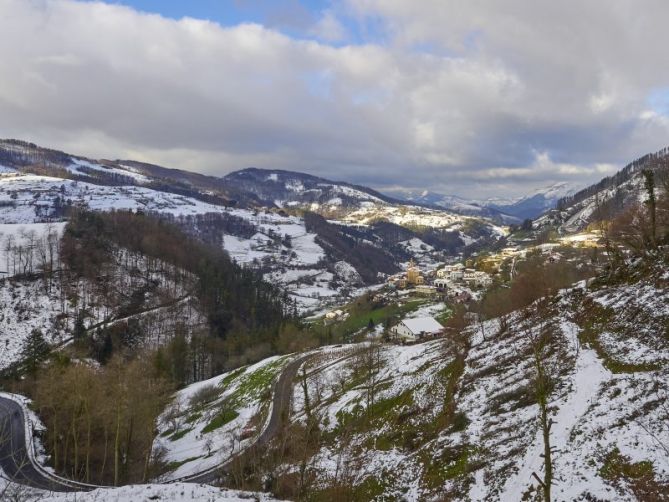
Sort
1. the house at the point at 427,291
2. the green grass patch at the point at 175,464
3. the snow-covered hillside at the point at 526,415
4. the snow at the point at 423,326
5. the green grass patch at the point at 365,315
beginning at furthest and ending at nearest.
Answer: the house at the point at 427,291 → the green grass patch at the point at 365,315 → the snow at the point at 423,326 → the green grass patch at the point at 175,464 → the snow-covered hillside at the point at 526,415

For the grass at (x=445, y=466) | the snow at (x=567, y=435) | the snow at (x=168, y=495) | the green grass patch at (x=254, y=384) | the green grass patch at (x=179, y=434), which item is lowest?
the green grass patch at (x=179, y=434)

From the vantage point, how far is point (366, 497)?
28094 mm

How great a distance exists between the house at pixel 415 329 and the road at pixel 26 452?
125ft

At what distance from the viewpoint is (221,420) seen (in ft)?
206

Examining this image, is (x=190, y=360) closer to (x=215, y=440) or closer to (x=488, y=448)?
(x=215, y=440)

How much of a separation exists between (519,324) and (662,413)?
2656 cm

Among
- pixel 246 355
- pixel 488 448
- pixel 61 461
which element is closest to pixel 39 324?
pixel 246 355

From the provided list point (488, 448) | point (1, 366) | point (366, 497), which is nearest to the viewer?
point (488, 448)

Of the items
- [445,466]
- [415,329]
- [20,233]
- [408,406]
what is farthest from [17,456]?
[20,233]

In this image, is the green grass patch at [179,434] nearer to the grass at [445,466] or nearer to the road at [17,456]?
the road at [17,456]

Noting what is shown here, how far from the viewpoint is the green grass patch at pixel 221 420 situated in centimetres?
6169

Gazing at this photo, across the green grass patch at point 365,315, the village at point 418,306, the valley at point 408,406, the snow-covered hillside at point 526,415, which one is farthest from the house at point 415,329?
the snow-covered hillside at point 526,415

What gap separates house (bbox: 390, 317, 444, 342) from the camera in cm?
9703

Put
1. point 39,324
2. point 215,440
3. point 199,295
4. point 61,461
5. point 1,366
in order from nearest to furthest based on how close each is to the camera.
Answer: point 61,461
point 215,440
point 1,366
point 39,324
point 199,295
